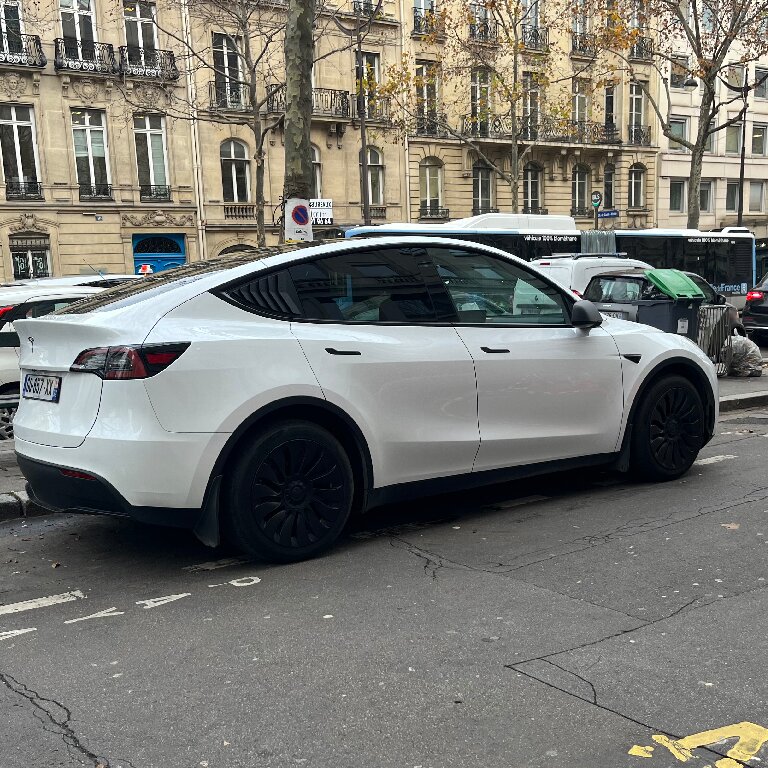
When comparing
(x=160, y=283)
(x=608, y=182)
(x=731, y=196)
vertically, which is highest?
(x=608, y=182)

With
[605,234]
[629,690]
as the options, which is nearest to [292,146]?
[629,690]

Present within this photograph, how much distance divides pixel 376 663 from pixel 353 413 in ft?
5.20

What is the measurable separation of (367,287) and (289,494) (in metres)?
1.28

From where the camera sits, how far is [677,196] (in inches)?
1758

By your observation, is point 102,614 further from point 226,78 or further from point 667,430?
point 226,78

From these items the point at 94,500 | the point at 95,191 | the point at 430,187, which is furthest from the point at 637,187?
the point at 94,500

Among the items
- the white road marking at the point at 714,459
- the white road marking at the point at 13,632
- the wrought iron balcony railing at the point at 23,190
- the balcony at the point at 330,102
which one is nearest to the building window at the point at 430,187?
the balcony at the point at 330,102

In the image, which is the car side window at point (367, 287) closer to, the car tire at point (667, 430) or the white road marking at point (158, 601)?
the white road marking at point (158, 601)

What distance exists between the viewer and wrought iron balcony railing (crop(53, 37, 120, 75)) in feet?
92.5

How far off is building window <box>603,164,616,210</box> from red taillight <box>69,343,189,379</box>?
4071cm

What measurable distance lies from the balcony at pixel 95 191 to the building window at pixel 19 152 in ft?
4.76

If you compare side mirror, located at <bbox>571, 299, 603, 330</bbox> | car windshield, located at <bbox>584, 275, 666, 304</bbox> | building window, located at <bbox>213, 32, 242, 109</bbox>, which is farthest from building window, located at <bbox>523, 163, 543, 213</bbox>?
side mirror, located at <bbox>571, 299, 603, 330</bbox>

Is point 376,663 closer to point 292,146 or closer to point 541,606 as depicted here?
point 541,606

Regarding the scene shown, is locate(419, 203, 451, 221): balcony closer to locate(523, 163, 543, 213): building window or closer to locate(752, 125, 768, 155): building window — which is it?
locate(523, 163, 543, 213): building window
